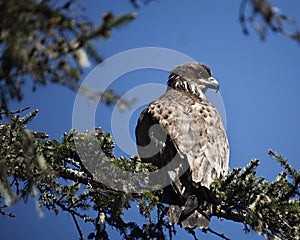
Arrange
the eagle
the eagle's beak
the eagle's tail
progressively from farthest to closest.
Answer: the eagle's beak → the eagle → the eagle's tail

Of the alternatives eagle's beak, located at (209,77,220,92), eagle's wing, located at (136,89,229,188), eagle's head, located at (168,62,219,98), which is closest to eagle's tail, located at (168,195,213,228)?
eagle's wing, located at (136,89,229,188)

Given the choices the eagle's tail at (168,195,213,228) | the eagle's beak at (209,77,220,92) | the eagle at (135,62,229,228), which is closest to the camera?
the eagle's tail at (168,195,213,228)

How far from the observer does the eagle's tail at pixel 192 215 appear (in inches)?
189

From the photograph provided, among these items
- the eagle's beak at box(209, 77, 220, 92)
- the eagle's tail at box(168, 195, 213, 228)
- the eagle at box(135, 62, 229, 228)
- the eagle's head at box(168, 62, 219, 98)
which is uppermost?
the eagle's head at box(168, 62, 219, 98)

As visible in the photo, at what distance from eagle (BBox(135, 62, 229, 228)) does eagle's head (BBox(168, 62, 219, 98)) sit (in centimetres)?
129

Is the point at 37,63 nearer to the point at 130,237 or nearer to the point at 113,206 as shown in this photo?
the point at 113,206

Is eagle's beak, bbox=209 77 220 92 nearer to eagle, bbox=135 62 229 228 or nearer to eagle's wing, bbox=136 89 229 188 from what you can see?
eagle, bbox=135 62 229 228

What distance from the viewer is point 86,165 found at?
4617 mm

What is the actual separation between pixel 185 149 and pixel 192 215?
2.74ft

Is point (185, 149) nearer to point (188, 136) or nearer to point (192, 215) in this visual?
point (188, 136)

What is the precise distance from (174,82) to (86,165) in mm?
4173

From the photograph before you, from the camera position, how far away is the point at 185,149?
A: 5.40m

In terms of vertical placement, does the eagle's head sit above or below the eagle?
above

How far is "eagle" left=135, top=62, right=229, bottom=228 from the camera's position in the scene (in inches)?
194
